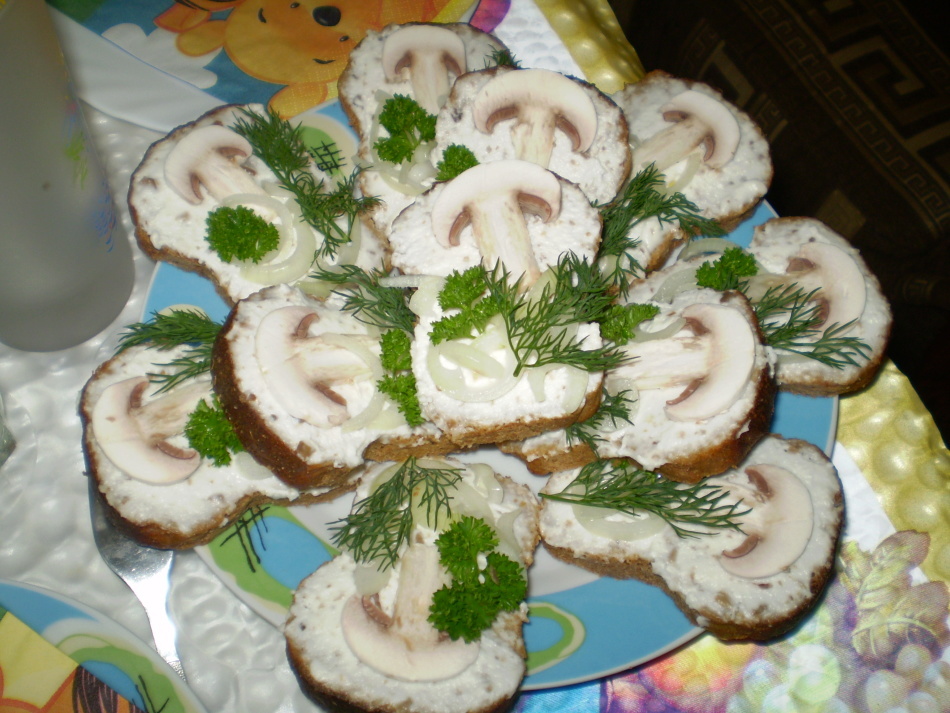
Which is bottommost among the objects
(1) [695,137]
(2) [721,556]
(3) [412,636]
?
(3) [412,636]

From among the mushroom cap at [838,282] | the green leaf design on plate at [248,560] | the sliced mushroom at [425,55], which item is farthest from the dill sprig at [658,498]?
the sliced mushroom at [425,55]

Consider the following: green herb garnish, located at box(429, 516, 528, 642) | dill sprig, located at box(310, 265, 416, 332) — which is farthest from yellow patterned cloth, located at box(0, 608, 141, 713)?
dill sprig, located at box(310, 265, 416, 332)

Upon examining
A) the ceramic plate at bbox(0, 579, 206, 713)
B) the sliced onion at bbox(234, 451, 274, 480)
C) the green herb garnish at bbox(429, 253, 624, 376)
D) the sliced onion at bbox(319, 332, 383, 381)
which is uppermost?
the green herb garnish at bbox(429, 253, 624, 376)

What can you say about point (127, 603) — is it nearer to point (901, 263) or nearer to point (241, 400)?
point (241, 400)

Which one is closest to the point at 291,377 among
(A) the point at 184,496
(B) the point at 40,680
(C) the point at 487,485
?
(A) the point at 184,496

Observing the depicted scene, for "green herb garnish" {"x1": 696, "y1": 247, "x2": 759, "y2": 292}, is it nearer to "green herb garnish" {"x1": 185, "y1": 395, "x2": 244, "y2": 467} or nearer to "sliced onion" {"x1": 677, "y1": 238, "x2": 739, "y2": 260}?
"sliced onion" {"x1": 677, "y1": 238, "x2": 739, "y2": 260}

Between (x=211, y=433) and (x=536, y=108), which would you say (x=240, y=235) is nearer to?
(x=211, y=433)
